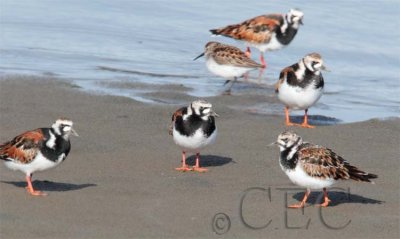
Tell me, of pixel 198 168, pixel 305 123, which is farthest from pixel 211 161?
pixel 305 123

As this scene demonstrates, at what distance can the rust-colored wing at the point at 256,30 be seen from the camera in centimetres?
1728

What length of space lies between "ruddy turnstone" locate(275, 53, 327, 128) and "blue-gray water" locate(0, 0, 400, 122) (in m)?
1.03

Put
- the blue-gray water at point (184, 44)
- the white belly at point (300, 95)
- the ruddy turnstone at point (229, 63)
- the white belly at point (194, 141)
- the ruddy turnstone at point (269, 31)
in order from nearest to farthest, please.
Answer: the white belly at point (194, 141)
the white belly at point (300, 95)
the blue-gray water at point (184, 44)
the ruddy turnstone at point (229, 63)
the ruddy turnstone at point (269, 31)

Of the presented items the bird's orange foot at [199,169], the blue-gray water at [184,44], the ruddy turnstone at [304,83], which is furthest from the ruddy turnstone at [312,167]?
the blue-gray water at [184,44]

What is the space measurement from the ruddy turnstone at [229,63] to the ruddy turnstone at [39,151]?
20.0ft

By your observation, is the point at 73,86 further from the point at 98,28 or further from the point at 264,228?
the point at 264,228

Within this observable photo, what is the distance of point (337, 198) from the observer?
938 cm

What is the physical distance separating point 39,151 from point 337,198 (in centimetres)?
294

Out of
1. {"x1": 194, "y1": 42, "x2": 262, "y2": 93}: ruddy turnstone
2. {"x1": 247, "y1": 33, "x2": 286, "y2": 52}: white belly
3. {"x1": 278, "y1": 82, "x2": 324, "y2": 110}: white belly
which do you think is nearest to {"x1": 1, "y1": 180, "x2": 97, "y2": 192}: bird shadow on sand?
{"x1": 278, "y1": 82, "x2": 324, "y2": 110}: white belly

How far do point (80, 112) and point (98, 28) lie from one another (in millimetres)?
6763

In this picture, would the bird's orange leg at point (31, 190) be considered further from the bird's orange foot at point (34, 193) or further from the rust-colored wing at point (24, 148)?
the rust-colored wing at point (24, 148)

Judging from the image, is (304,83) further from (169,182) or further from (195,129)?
(169,182)

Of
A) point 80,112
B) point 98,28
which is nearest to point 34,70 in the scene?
point 80,112

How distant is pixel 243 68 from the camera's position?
15148 millimetres
